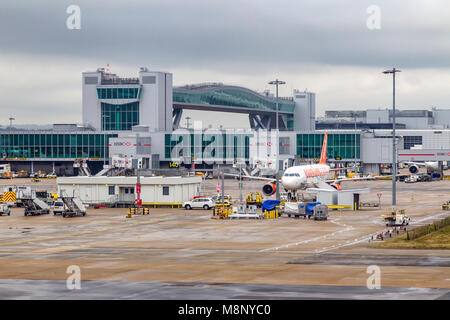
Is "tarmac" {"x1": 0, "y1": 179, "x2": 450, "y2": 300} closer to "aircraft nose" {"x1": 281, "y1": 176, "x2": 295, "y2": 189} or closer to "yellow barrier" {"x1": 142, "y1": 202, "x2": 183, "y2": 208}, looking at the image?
"yellow barrier" {"x1": 142, "y1": 202, "x2": 183, "y2": 208}

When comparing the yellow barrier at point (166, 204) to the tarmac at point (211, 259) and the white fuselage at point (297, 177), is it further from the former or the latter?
the tarmac at point (211, 259)

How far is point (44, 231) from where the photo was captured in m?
72.1

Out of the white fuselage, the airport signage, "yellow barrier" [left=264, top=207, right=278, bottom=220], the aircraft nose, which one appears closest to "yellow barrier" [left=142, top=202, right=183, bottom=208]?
the aircraft nose

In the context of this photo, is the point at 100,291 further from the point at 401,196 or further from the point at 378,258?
the point at 401,196

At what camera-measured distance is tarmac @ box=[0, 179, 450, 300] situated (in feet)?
122

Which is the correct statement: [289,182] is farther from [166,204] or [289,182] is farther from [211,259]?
[211,259]

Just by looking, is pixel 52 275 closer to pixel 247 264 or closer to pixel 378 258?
pixel 247 264

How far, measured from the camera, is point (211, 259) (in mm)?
50281

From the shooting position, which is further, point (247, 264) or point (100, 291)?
point (247, 264)

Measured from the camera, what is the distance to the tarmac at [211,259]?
37.1 meters
